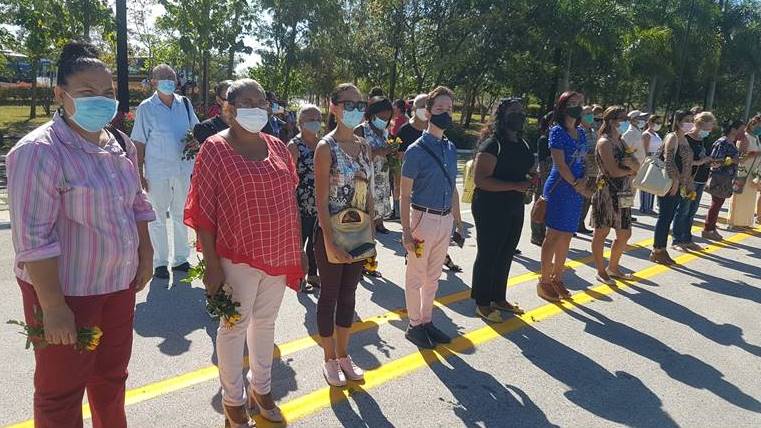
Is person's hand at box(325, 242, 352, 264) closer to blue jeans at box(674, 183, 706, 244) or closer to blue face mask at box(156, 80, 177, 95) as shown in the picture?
blue face mask at box(156, 80, 177, 95)

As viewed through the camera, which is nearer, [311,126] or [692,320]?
[311,126]

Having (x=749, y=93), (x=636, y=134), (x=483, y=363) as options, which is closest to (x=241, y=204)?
(x=483, y=363)

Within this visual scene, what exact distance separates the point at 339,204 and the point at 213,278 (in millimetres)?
1000

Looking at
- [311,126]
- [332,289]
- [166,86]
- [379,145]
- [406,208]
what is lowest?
[332,289]

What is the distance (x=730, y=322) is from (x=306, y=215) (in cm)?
434

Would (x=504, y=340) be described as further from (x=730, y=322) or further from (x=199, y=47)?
(x=199, y=47)

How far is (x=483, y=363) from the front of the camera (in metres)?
4.37

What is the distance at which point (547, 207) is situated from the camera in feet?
18.9

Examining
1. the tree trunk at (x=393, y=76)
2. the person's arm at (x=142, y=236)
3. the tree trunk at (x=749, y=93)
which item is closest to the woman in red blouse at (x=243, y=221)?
the person's arm at (x=142, y=236)

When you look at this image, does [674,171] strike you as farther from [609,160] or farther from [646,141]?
[646,141]

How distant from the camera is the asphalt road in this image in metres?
3.59

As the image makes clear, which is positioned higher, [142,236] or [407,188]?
[407,188]

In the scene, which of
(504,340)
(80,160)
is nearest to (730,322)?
(504,340)

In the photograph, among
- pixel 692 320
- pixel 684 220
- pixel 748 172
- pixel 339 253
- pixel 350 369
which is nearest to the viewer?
pixel 339 253
